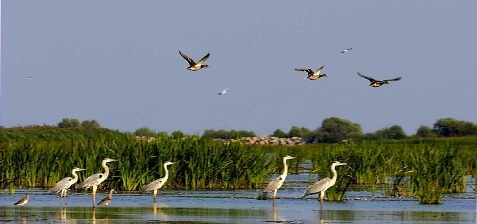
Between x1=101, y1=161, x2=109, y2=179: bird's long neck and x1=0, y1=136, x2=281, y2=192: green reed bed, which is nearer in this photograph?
x1=101, y1=161, x2=109, y2=179: bird's long neck

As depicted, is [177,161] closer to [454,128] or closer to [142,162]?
[142,162]

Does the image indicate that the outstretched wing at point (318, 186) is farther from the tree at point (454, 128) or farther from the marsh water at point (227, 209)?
the tree at point (454, 128)

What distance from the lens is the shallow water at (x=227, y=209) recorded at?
60.0 feet

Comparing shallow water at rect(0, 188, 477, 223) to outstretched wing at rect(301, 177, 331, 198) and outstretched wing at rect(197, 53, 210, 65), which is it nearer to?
outstretched wing at rect(301, 177, 331, 198)

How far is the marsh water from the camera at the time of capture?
18.3m

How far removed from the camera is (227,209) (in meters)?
20.7

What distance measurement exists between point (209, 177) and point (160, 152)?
1.46 meters

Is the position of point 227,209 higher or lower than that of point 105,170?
lower

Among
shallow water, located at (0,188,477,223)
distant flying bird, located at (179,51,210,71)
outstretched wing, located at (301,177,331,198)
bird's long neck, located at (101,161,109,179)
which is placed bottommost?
shallow water, located at (0,188,477,223)

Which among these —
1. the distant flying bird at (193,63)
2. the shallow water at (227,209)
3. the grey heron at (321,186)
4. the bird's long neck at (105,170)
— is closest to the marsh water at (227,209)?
the shallow water at (227,209)

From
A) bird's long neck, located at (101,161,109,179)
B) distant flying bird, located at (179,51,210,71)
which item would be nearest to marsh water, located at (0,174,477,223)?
bird's long neck, located at (101,161,109,179)

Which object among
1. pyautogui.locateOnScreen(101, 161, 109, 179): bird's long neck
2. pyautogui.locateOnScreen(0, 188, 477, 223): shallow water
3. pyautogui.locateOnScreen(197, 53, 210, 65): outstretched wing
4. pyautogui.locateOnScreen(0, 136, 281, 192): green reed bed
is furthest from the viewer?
pyautogui.locateOnScreen(197, 53, 210, 65): outstretched wing

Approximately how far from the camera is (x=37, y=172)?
86.1 feet

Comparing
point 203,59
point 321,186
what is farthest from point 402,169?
point 203,59
